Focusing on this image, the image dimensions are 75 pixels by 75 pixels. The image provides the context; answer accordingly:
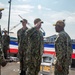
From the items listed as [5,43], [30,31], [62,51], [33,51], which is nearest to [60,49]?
[62,51]

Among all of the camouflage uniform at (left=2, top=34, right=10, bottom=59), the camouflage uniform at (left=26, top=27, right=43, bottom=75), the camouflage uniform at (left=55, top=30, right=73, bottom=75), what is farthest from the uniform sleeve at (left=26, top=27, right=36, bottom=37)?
the camouflage uniform at (left=2, top=34, right=10, bottom=59)

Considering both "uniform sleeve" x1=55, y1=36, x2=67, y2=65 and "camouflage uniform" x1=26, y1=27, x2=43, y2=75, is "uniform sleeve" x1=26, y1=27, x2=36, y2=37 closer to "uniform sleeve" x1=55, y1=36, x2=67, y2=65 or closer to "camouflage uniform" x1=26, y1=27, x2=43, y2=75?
"camouflage uniform" x1=26, y1=27, x2=43, y2=75

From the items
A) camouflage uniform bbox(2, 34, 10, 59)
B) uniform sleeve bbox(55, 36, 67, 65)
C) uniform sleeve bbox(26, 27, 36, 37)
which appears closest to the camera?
uniform sleeve bbox(55, 36, 67, 65)

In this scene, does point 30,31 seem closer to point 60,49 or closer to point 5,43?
point 60,49

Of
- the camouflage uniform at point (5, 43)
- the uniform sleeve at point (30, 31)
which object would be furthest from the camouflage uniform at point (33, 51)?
the camouflage uniform at point (5, 43)

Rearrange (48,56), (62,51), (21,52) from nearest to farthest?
(62,51), (21,52), (48,56)

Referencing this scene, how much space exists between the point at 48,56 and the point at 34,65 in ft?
9.51

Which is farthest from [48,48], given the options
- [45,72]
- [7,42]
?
[45,72]

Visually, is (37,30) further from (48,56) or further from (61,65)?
(48,56)

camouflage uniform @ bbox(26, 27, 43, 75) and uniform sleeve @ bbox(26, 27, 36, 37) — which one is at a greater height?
uniform sleeve @ bbox(26, 27, 36, 37)

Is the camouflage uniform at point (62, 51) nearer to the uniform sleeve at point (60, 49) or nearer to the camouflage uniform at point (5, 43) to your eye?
the uniform sleeve at point (60, 49)

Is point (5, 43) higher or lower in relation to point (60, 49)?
higher

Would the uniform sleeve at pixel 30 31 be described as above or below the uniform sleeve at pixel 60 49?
above

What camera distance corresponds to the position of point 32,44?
7441mm
